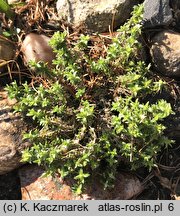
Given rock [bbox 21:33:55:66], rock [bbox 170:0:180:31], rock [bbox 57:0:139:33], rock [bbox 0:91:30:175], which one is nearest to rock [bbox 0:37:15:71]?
rock [bbox 21:33:55:66]

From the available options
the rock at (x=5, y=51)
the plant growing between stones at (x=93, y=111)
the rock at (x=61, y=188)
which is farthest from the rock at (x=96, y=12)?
the rock at (x=61, y=188)

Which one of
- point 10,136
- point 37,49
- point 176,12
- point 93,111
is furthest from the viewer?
point 176,12

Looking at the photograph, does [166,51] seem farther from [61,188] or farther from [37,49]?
[61,188]

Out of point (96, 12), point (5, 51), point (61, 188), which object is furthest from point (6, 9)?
point (61, 188)

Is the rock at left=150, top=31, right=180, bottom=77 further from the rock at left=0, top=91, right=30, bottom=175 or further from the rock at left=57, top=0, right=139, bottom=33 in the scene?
the rock at left=0, top=91, right=30, bottom=175

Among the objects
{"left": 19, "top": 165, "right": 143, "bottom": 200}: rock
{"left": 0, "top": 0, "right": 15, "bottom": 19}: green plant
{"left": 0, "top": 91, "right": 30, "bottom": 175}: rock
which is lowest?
{"left": 19, "top": 165, "right": 143, "bottom": 200}: rock

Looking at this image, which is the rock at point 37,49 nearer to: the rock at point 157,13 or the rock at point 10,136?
the rock at point 10,136
